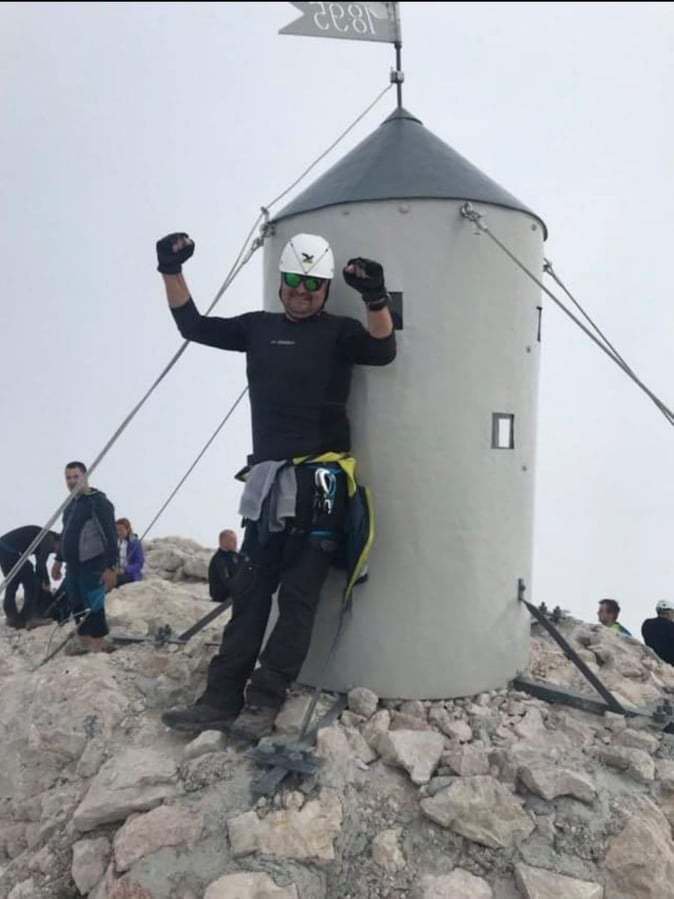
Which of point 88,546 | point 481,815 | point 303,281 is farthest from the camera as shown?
point 88,546

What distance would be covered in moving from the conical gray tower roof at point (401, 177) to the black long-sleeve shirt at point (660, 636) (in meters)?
4.03

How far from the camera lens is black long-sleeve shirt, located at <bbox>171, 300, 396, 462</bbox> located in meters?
4.27

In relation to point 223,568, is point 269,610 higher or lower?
higher

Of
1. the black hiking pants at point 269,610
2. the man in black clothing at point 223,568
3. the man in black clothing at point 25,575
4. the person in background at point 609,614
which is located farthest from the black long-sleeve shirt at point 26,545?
the person in background at point 609,614

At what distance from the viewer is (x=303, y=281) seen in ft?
13.9

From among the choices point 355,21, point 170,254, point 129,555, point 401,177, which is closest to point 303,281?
point 170,254

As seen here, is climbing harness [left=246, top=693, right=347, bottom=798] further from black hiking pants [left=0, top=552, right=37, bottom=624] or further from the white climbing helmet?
black hiking pants [left=0, top=552, right=37, bottom=624]

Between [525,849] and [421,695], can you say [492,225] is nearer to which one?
[421,695]

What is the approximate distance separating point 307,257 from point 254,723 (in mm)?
2516

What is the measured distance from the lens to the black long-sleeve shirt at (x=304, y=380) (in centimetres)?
427

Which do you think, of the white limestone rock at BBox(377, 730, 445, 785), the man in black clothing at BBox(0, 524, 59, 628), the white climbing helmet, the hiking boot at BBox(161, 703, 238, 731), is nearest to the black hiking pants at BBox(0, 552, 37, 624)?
the man in black clothing at BBox(0, 524, 59, 628)

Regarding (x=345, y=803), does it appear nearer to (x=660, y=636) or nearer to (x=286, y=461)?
(x=286, y=461)

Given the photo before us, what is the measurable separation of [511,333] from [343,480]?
1.39 m

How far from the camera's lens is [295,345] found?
14.1ft
